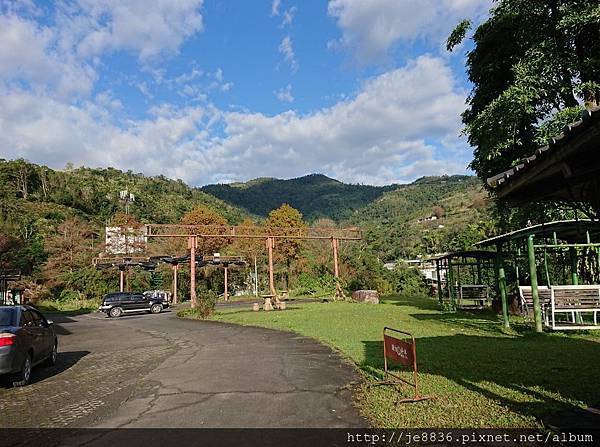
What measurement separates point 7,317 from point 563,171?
31.0 feet

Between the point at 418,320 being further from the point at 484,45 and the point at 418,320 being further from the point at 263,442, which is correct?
the point at 263,442

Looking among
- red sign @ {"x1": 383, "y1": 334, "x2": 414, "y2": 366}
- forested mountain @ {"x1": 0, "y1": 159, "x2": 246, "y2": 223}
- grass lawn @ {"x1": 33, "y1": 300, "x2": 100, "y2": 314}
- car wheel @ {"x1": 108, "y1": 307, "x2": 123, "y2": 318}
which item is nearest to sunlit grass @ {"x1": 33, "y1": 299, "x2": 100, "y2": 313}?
grass lawn @ {"x1": 33, "y1": 300, "x2": 100, "y2": 314}

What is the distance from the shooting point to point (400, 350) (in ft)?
20.3

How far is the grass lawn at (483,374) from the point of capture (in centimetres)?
517

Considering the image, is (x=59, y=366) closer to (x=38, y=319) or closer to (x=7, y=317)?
(x=38, y=319)

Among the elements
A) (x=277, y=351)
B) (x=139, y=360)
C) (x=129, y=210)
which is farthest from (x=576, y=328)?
(x=129, y=210)

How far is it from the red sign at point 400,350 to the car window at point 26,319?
22.6 feet

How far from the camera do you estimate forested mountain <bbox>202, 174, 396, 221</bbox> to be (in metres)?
126

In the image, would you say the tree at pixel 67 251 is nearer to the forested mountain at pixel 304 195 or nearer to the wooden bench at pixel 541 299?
the wooden bench at pixel 541 299

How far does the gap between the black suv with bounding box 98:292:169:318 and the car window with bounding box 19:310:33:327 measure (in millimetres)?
20759

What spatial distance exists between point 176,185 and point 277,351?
300 ft

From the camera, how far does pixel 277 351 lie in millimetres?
10766

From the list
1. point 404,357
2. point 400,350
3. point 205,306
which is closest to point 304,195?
point 205,306

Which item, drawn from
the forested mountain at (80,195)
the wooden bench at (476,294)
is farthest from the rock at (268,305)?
the forested mountain at (80,195)
